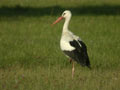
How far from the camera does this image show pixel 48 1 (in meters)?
27.3

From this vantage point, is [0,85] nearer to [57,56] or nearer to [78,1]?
[57,56]

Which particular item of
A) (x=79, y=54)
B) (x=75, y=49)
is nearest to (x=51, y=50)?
(x=75, y=49)

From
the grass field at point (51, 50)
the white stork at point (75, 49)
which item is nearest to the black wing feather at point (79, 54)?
the white stork at point (75, 49)

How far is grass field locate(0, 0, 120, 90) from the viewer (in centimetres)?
816

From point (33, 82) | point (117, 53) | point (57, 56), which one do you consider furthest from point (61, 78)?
point (117, 53)

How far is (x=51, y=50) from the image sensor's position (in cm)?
1176

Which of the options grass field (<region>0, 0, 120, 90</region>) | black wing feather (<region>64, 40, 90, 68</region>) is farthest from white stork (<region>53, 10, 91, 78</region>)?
grass field (<region>0, 0, 120, 90</region>)

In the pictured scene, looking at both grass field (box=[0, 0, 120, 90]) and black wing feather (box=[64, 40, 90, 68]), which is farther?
black wing feather (box=[64, 40, 90, 68])

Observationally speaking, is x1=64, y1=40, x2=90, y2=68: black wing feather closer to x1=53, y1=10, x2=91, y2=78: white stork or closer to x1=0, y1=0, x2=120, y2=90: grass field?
x1=53, y1=10, x2=91, y2=78: white stork

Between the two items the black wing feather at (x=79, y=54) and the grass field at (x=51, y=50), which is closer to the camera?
the grass field at (x=51, y=50)

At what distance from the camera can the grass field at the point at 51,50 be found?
26.8ft

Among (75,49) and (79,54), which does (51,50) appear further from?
(79,54)

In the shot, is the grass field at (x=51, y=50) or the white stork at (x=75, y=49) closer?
the grass field at (x=51, y=50)

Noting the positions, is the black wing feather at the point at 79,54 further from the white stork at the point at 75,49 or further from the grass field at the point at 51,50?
the grass field at the point at 51,50
